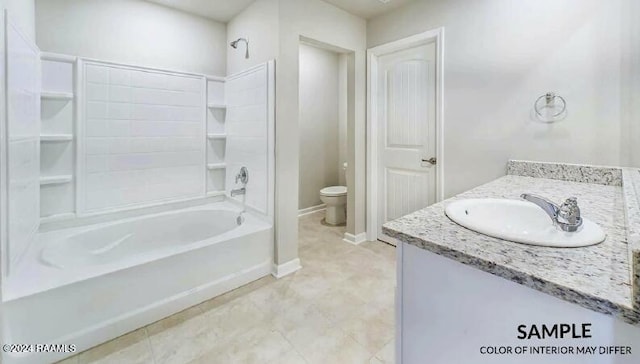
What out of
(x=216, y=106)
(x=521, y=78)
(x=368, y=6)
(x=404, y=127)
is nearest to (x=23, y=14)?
(x=216, y=106)

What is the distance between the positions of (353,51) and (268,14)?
939 mm

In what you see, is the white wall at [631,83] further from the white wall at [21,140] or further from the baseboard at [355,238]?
the white wall at [21,140]

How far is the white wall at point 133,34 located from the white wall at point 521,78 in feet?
6.43

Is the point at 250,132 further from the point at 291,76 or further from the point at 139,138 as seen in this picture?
the point at 139,138

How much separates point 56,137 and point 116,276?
129 cm

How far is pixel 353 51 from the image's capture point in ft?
9.77

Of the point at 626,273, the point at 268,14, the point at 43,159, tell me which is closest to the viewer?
the point at 626,273

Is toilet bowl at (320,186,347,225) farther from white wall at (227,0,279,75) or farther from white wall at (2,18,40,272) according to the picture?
white wall at (2,18,40,272)

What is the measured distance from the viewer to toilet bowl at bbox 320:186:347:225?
375 centimetres

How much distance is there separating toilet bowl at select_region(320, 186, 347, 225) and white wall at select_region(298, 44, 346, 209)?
613 millimetres

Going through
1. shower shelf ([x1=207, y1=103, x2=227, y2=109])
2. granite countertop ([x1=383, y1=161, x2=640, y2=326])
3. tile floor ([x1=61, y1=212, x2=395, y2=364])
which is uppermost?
shower shelf ([x1=207, y1=103, x2=227, y2=109])

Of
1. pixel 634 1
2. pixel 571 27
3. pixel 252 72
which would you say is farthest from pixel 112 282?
pixel 634 1

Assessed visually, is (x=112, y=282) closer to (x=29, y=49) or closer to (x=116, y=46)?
(x=29, y=49)

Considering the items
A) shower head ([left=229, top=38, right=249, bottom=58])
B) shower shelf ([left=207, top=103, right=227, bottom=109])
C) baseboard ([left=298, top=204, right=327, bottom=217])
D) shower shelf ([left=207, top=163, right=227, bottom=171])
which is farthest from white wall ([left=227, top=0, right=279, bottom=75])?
baseboard ([left=298, top=204, right=327, bottom=217])
